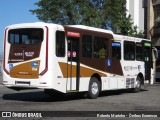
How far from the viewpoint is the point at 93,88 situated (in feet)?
63.0

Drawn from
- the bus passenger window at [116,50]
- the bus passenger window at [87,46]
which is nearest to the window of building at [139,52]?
the bus passenger window at [116,50]

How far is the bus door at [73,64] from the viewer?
57.9 feet

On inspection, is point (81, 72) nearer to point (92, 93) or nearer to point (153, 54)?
point (92, 93)

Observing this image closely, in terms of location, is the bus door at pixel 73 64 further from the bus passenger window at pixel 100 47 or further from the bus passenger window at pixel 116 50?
the bus passenger window at pixel 116 50

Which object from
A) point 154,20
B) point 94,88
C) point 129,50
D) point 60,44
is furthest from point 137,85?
point 154,20

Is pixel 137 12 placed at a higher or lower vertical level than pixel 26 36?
higher

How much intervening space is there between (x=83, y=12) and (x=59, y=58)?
1813 cm

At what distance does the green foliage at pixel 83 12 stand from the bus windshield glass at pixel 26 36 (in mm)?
16706

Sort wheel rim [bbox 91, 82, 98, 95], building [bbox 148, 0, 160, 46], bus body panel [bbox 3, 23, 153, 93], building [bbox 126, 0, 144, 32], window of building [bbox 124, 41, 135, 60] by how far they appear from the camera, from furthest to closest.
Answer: building [bbox 126, 0, 144, 32] → building [bbox 148, 0, 160, 46] → window of building [bbox 124, 41, 135, 60] → wheel rim [bbox 91, 82, 98, 95] → bus body panel [bbox 3, 23, 153, 93]

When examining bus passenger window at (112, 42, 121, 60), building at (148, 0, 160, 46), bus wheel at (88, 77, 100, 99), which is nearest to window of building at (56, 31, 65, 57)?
bus wheel at (88, 77, 100, 99)

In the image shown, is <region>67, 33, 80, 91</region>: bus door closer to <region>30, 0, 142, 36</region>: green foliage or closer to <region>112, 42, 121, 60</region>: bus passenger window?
<region>112, 42, 121, 60</region>: bus passenger window

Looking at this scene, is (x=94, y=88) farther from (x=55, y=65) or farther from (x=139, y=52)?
(x=139, y=52)

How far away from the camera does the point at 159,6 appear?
4681 centimetres

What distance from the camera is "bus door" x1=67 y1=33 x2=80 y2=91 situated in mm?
17656
